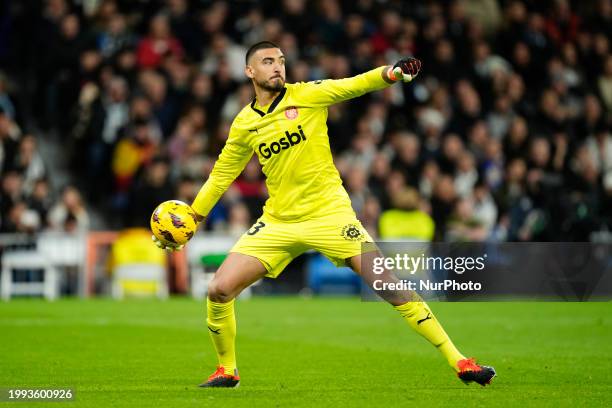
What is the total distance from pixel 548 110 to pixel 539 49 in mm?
2015

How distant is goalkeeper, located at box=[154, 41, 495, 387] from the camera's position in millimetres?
10734

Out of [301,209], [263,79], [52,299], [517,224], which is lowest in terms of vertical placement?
[52,299]

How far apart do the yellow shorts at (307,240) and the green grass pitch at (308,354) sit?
111 centimetres

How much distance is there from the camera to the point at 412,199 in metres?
21.3

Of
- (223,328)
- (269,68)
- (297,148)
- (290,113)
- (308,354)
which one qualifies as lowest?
(308,354)

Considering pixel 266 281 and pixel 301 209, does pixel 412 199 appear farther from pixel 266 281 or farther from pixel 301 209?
pixel 301 209

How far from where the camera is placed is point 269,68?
10906 mm

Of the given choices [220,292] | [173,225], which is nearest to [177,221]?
[173,225]

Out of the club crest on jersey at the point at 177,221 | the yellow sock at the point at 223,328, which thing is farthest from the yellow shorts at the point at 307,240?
the club crest on jersey at the point at 177,221

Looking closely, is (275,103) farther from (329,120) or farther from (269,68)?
(329,120)

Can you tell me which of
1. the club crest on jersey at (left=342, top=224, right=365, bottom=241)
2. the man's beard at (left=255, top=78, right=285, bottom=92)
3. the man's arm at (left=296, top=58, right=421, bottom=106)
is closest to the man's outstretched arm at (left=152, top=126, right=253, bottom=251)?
the man's beard at (left=255, top=78, right=285, bottom=92)

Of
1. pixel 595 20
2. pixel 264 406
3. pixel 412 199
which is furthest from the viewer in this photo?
pixel 595 20

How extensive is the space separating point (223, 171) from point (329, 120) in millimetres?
12170

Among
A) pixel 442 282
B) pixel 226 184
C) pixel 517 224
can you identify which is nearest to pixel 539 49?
pixel 517 224
